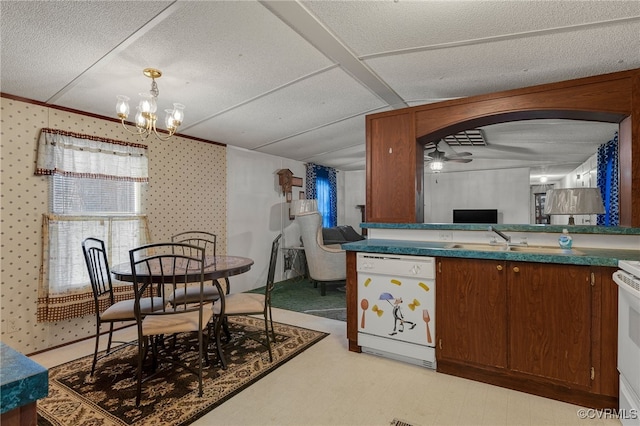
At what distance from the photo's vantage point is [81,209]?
3.28 m

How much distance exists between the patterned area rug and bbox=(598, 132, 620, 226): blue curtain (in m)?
4.42

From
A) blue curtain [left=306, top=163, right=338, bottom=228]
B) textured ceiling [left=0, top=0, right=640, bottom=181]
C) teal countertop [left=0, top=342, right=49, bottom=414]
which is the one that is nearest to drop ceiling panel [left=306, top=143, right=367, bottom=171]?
blue curtain [left=306, top=163, right=338, bottom=228]

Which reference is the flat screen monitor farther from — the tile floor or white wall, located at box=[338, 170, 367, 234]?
the tile floor

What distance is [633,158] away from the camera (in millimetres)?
2320

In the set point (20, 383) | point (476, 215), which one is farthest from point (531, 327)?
point (476, 215)

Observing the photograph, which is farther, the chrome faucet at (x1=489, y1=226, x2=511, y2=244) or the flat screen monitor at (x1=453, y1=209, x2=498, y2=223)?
the flat screen monitor at (x1=453, y1=209, x2=498, y2=223)

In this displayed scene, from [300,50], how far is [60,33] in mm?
1475

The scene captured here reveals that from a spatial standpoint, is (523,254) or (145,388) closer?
(523,254)

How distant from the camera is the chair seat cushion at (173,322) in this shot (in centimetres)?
224

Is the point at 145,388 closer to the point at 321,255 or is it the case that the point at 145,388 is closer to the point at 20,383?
the point at 20,383

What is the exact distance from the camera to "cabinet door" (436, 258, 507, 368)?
231 cm

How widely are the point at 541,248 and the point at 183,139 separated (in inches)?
162

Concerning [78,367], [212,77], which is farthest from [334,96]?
[78,367]

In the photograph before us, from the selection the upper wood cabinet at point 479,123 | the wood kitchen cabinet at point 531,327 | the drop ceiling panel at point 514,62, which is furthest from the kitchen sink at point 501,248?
the drop ceiling panel at point 514,62
